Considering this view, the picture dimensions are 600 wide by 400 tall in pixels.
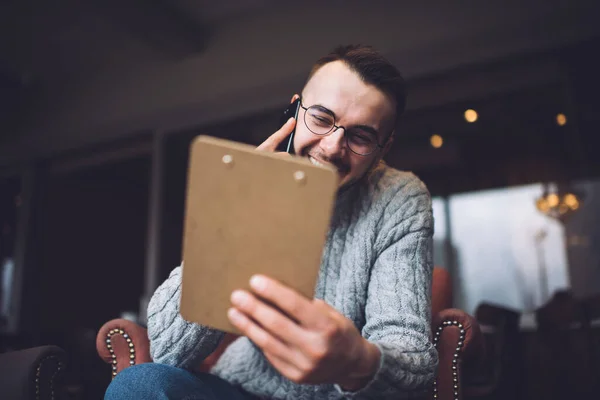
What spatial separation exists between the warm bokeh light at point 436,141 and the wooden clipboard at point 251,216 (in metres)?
4.36

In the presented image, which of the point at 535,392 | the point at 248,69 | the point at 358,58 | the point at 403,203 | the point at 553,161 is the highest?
the point at 248,69

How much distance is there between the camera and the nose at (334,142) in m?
1.07

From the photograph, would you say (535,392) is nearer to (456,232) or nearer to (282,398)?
(456,232)

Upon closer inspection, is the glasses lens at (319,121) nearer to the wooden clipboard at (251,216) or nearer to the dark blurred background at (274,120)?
the wooden clipboard at (251,216)

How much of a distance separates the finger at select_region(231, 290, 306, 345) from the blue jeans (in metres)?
0.39

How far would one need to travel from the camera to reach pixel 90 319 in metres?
6.57

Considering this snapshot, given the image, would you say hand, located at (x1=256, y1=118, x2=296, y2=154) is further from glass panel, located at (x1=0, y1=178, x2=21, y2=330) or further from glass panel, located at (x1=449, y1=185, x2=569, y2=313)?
glass panel, located at (x1=0, y1=178, x2=21, y2=330)

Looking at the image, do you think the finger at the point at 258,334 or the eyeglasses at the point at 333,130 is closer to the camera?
the finger at the point at 258,334

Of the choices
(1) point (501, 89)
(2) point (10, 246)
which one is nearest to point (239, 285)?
(1) point (501, 89)

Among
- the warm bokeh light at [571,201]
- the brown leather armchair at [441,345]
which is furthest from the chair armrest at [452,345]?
the warm bokeh light at [571,201]

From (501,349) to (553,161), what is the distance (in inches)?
110

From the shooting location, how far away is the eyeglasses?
1.08 meters

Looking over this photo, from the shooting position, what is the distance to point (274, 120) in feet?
13.6

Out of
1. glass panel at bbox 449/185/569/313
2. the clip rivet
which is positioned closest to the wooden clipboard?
the clip rivet
